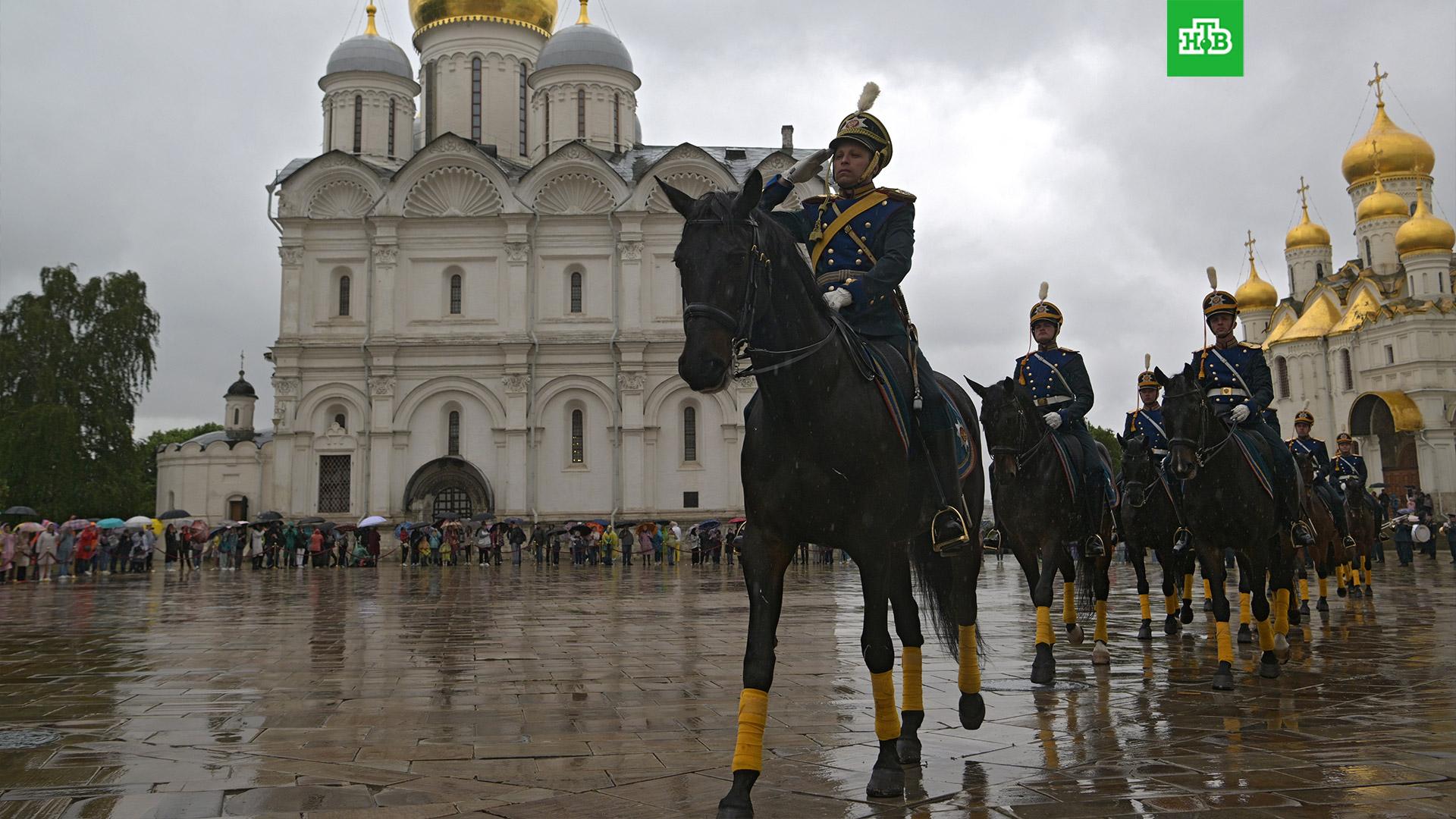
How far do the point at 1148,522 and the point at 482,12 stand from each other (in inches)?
1796

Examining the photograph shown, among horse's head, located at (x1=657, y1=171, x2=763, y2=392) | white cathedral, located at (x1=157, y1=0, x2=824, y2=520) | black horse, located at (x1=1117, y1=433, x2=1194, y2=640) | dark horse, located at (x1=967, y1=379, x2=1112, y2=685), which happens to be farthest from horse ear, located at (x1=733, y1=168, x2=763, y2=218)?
white cathedral, located at (x1=157, y1=0, x2=824, y2=520)

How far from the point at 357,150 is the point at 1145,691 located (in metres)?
45.3

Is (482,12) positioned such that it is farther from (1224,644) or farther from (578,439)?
(1224,644)

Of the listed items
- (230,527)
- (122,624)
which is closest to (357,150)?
(230,527)

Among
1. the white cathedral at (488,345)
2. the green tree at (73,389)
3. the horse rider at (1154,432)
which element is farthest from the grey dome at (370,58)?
the horse rider at (1154,432)

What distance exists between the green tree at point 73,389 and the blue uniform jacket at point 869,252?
4651 centimetres

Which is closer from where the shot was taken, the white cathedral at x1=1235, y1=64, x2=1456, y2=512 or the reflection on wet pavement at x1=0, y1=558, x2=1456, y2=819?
the reflection on wet pavement at x1=0, y1=558, x2=1456, y2=819

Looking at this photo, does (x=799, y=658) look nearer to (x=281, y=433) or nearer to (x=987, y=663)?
Result: (x=987, y=663)

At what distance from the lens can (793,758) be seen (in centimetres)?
494

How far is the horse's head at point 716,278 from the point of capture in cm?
391

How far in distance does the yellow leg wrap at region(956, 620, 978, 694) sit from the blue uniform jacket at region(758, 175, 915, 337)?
61.4 inches

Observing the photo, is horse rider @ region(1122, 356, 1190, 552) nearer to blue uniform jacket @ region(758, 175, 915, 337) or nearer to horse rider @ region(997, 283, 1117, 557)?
horse rider @ region(997, 283, 1117, 557)

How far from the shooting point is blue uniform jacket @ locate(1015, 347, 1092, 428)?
859 centimetres

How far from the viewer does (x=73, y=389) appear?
4622cm
